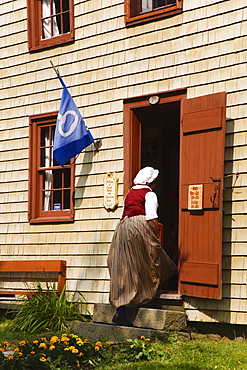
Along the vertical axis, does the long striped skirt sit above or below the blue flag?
below

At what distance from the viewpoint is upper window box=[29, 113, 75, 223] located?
11.4 metres

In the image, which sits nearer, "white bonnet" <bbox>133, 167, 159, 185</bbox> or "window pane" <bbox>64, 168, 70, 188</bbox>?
"white bonnet" <bbox>133, 167, 159, 185</bbox>

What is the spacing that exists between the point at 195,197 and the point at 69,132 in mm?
2369

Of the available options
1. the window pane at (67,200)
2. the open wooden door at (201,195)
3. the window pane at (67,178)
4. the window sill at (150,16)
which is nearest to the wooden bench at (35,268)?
the window pane at (67,200)

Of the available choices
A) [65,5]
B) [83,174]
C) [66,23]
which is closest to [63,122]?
[83,174]

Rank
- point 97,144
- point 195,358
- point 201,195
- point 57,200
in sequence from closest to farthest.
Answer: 1. point 195,358
2. point 201,195
3. point 97,144
4. point 57,200

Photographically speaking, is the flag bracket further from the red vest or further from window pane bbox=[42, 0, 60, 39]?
window pane bbox=[42, 0, 60, 39]

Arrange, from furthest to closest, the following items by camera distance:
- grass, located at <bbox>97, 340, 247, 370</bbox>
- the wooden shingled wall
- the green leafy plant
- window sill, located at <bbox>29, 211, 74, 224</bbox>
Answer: window sill, located at <bbox>29, 211, 74, 224</bbox>
the green leafy plant
the wooden shingled wall
grass, located at <bbox>97, 340, 247, 370</bbox>

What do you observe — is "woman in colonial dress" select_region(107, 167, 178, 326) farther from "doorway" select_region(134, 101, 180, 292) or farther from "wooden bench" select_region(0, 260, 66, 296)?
"doorway" select_region(134, 101, 180, 292)

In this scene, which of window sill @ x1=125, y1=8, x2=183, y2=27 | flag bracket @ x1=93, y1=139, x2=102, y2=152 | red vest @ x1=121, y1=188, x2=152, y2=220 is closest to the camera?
red vest @ x1=121, y1=188, x2=152, y2=220

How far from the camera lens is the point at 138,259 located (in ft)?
29.0

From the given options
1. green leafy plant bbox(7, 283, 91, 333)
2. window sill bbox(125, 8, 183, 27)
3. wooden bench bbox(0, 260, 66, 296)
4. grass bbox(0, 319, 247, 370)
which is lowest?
green leafy plant bbox(7, 283, 91, 333)

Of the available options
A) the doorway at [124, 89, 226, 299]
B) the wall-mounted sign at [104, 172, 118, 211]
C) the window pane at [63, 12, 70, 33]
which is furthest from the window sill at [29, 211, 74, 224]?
the window pane at [63, 12, 70, 33]

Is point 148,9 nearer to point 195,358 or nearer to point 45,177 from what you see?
point 45,177
